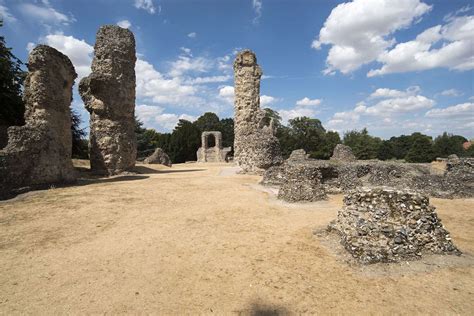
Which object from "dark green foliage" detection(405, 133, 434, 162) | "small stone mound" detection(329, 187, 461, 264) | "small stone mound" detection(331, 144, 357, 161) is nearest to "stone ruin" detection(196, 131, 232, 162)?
"small stone mound" detection(331, 144, 357, 161)

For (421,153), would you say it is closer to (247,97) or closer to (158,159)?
(247,97)

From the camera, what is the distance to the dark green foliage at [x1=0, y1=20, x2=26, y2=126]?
45.8ft

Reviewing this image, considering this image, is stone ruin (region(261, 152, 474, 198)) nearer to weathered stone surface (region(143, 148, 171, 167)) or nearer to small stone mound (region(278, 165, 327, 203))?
small stone mound (region(278, 165, 327, 203))

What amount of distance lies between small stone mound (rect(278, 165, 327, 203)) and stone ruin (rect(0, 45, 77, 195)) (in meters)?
7.25

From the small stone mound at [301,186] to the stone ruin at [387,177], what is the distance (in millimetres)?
68

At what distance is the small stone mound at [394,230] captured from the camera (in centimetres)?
380

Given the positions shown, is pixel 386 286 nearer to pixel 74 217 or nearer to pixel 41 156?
pixel 74 217

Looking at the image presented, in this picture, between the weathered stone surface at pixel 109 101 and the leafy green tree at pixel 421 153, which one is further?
the leafy green tree at pixel 421 153

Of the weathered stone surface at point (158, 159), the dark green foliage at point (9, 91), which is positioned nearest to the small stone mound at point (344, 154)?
the weathered stone surface at point (158, 159)

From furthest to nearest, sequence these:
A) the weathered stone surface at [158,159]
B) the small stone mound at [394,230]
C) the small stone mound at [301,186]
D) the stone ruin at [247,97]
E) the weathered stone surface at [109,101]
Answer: the weathered stone surface at [158,159] → the stone ruin at [247,97] → the weathered stone surface at [109,101] → the small stone mound at [301,186] → the small stone mound at [394,230]

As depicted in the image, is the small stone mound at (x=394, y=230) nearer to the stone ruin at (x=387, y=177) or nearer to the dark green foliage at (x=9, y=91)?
the stone ruin at (x=387, y=177)

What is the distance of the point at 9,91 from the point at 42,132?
8.68 m

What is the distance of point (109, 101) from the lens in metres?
12.8

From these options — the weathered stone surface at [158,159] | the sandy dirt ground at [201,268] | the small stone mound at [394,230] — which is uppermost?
the weathered stone surface at [158,159]
